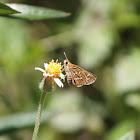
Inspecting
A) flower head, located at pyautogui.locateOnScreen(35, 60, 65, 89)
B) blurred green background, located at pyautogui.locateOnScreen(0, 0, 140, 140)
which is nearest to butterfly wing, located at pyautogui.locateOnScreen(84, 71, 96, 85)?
flower head, located at pyautogui.locateOnScreen(35, 60, 65, 89)

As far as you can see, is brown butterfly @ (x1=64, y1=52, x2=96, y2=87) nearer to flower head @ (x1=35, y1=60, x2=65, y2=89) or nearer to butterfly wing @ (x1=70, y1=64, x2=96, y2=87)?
butterfly wing @ (x1=70, y1=64, x2=96, y2=87)

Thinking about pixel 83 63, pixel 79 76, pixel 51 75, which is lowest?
pixel 51 75

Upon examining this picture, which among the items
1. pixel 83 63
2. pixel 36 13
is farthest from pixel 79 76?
pixel 83 63

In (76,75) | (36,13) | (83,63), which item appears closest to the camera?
Answer: (36,13)

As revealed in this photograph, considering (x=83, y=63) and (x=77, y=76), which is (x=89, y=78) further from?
(x=83, y=63)

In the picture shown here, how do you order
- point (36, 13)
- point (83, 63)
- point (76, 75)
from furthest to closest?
point (83, 63), point (76, 75), point (36, 13)

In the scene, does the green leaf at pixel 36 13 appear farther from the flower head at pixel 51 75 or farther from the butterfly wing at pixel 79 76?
the butterfly wing at pixel 79 76

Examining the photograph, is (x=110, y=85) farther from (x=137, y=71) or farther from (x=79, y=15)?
(x=79, y=15)

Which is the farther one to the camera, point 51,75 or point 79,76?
point 79,76

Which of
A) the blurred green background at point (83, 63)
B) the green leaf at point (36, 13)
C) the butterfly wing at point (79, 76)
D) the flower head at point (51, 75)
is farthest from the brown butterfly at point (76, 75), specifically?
the blurred green background at point (83, 63)
